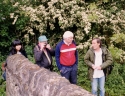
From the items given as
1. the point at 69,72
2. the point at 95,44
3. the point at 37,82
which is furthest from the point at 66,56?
the point at 37,82

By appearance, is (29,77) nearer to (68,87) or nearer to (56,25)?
(68,87)

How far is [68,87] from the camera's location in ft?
10.9

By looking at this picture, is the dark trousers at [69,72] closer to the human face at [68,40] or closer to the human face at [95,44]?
the human face at [68,40]

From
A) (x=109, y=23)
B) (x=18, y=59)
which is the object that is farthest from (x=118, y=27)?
(x=18, y=59)

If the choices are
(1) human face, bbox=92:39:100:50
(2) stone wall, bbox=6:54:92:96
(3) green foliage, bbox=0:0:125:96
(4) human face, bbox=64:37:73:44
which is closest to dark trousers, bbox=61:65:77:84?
(4) human face, bbox=64:37:73:44

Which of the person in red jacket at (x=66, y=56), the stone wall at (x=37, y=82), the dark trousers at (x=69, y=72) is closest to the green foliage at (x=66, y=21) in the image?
the dark trousers at (x=69, y=72)

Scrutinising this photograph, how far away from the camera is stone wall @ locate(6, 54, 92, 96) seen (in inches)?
129

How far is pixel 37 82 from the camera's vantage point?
3.92 m

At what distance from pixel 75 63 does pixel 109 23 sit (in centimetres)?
458

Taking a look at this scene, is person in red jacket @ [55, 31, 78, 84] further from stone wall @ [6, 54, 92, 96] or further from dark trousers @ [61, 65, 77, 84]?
stone wall @ [6, 54, 92, 96]

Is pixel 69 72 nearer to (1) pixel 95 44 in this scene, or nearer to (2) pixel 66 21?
(1) pixel 95 44

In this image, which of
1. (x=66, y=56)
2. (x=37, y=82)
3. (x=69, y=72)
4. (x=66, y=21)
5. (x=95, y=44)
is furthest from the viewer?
(x=66, y=21)

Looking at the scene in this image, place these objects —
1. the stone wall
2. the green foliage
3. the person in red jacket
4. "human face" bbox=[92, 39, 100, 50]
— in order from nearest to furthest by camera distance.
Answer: the stone wall < "human face" bbox=[92, 39, 100, 50] < the person in red jacket < the green foliage

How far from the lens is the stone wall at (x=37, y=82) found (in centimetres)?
328
